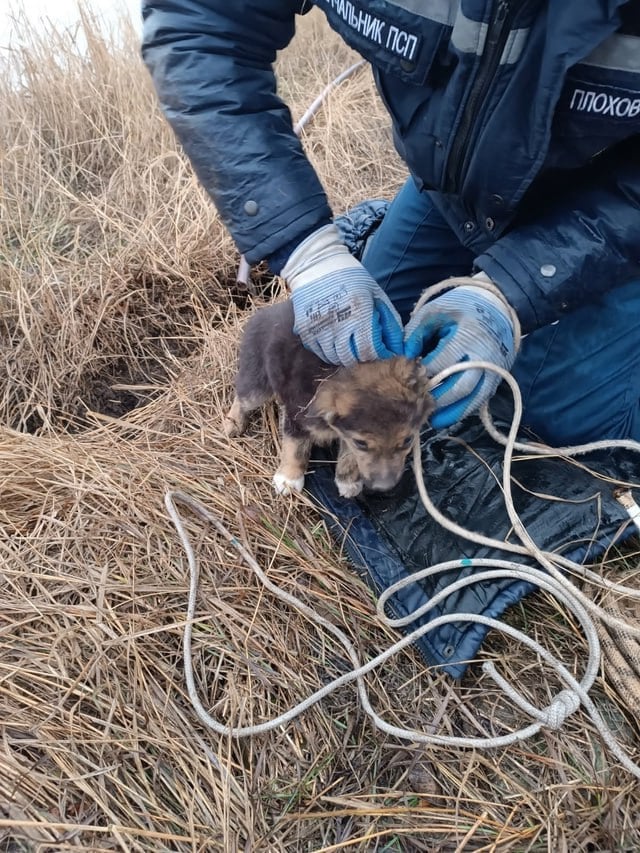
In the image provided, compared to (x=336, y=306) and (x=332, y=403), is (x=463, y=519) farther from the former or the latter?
(x=336, y=306)

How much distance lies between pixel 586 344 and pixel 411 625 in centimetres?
155

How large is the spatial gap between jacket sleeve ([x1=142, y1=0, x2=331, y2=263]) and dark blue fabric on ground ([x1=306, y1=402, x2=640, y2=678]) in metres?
1.05

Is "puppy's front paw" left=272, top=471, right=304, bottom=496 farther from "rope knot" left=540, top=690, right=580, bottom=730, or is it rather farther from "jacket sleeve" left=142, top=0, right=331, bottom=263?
"rope knot" left=540, top=690, right=580, bottom=730

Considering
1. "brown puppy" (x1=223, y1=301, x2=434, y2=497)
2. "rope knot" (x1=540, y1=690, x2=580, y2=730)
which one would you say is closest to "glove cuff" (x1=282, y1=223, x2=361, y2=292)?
"brown puppy" (x1=223, y1=301, x2=434, y2=497)

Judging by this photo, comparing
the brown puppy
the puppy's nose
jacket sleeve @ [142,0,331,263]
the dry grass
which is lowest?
the dry grass

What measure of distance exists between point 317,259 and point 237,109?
0.61 meters

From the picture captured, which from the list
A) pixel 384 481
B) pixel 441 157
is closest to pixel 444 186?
pixel 441 157

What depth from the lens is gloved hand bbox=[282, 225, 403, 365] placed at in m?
2.26

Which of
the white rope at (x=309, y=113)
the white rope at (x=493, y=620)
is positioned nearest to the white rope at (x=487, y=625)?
the white rope at (x=493, y=620)

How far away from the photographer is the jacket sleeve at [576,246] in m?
2.27

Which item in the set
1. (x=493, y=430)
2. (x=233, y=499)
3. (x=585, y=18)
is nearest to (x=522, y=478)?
(x=493, y=430)

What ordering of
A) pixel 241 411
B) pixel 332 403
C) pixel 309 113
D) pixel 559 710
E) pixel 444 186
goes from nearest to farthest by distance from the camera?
pixel 559 710, pixel 332 403, pixel 444 186, pixel 241 411, pixel 309 113

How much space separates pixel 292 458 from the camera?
265cm

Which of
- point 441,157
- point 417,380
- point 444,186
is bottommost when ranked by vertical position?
point 417,380
